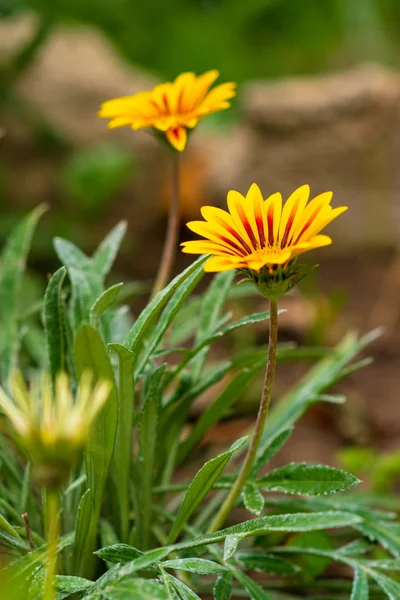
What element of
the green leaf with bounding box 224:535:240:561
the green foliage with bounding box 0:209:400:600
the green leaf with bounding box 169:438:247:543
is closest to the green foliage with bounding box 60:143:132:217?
the green foliage with bounding box 0:209:400:600

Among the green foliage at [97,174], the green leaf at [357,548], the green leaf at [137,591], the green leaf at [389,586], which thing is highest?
the green foliage at [97,174]

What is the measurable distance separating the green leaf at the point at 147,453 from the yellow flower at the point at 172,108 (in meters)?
0.29

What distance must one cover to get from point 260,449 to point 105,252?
33cm

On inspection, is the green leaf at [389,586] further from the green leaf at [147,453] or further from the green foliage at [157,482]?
the green leaf at [147,453]

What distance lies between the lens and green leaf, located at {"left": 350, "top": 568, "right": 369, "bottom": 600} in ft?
→ 3.02

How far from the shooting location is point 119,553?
0.82m

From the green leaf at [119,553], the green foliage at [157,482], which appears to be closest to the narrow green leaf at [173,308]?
the green foliage at [157,482]

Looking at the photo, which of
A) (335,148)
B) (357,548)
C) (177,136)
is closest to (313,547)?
(357,548)

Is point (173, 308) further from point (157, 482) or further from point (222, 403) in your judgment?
point (157, 482)

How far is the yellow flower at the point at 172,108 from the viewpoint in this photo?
97 cm

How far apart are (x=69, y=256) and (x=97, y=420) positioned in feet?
0.94

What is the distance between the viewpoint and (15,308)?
3.92 ft

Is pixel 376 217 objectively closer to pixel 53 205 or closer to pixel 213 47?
pixel 53 205

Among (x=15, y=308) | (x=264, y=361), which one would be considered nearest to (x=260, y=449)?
(x=264, y=361)
